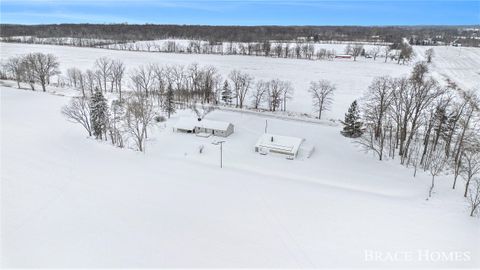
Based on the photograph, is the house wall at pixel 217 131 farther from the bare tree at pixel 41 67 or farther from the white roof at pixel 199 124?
the bare tree at pixel 41 67

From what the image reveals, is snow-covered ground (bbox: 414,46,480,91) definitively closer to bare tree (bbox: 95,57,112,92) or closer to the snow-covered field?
the snow-covered field

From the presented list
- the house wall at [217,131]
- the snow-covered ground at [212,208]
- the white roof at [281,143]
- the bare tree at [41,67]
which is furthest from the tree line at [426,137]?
the bare tree at [41,67]

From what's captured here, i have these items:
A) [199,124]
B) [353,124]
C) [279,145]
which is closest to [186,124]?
[199,124]

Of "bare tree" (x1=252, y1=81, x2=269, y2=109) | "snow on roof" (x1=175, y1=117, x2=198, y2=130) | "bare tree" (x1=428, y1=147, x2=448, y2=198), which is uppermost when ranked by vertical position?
"bare tree" (x1=252, y1=81, x2=269, y2=109)

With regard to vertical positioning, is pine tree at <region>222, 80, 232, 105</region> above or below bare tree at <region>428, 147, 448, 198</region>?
above

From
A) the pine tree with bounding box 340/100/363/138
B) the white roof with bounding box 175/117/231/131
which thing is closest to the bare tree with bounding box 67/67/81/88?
the white roof with bounding box 175/117/231/131

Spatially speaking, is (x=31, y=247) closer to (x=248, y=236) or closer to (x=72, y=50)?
(x=248, y=236)
